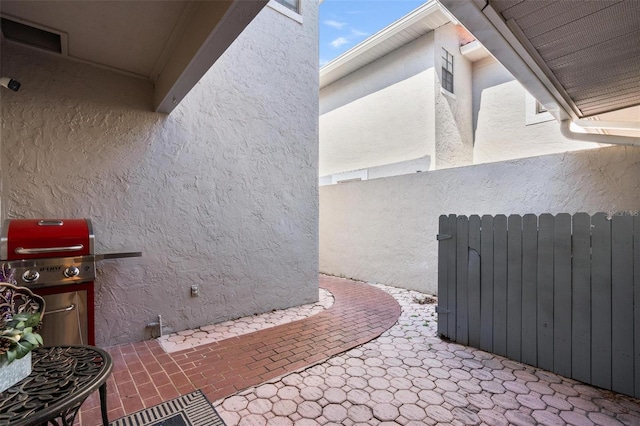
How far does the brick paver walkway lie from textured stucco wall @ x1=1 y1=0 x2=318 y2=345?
2.59 feet


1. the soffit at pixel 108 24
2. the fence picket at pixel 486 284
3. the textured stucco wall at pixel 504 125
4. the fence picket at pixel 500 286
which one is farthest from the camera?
the textured stucco wall at pixel 504 125

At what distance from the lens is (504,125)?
8648mm

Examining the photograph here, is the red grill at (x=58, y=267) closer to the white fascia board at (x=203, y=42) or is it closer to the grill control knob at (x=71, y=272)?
the grill control knob at (x=71, y=272)

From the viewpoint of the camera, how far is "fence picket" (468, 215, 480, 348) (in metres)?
3.86

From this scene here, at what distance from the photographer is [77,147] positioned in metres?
3.59

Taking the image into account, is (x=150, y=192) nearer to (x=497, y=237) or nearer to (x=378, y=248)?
(x=497, y=237)

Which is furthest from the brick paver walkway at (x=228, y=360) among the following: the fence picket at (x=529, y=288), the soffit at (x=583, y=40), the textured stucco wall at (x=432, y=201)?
the soffit at (x=583, y=40)

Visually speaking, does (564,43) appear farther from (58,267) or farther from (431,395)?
(58,267)

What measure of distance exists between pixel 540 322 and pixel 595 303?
56 cm

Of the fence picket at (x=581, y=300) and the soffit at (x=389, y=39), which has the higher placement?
the soffit at (x=389, y=39)

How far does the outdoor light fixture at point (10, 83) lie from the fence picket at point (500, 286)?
5534 millimetres

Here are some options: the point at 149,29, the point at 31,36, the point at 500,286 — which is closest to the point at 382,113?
the point at 500,286

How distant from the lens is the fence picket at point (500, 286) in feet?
11.9

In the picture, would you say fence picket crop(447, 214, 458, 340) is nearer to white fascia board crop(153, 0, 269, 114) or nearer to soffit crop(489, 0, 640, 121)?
soffit crop(489, 0, 640, 121)
